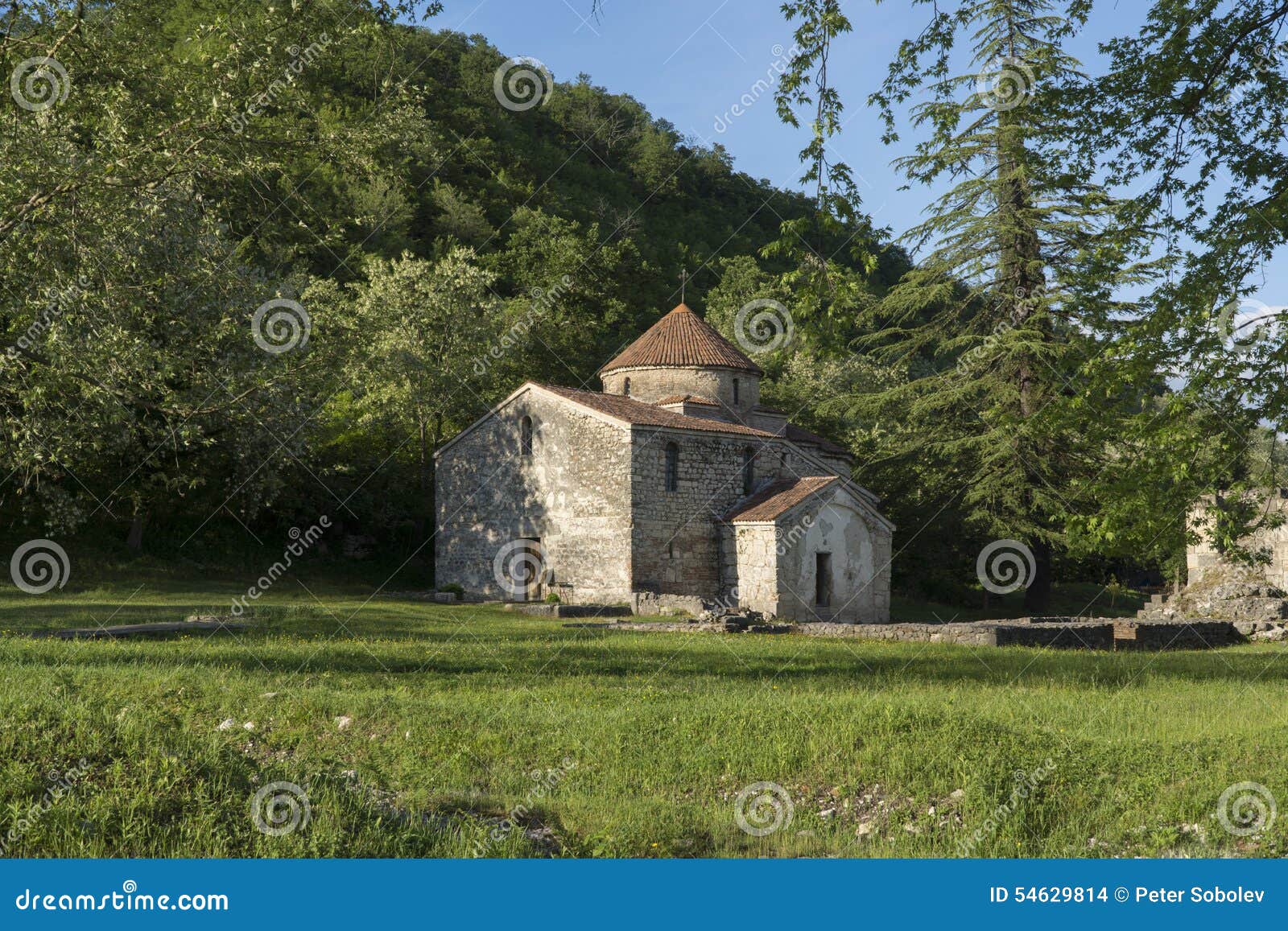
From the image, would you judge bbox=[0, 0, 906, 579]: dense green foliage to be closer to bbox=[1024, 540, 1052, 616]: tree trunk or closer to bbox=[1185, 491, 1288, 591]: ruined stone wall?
bbox=[1024, 540, 1052, 616]: tree trunk

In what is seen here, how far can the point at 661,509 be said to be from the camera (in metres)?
29.0

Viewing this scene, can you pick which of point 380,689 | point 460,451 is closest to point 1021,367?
point 460,451

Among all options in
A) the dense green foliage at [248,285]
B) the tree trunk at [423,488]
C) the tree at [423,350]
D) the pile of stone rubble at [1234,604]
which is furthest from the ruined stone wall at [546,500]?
the pile of stone rubble at [1234,604]

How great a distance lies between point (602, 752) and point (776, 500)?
2057 centimetres

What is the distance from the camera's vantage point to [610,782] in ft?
27.0

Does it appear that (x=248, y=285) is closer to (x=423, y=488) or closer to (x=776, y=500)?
(x=776, y=500)

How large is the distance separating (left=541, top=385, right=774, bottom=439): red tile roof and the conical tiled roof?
2135mm

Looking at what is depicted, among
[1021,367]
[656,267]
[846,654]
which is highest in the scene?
[656,267]

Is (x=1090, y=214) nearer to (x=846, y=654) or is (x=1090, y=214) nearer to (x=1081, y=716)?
(x=846, y=654)

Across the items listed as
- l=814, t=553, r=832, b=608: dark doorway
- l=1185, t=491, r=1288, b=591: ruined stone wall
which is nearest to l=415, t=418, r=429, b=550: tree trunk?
l=814, t=553, r=832, b=608: dark doorway

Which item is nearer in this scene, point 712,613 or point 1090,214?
point 712,613

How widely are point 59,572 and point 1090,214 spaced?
95.5 feet

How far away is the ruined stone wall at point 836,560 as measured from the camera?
28312 mm

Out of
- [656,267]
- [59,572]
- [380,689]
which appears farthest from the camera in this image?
[656,267]
